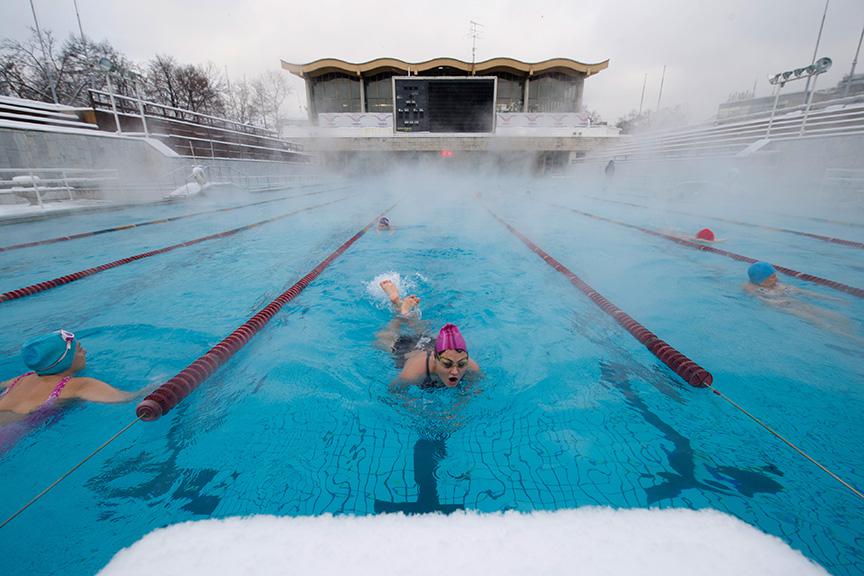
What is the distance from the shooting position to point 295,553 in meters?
1.34

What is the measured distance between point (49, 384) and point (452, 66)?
28.1 metres

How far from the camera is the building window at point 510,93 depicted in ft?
87.3

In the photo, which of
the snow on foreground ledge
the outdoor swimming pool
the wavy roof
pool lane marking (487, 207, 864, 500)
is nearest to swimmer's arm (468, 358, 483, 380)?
the outdoor swimming pool

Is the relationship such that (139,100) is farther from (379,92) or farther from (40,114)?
(379,92)

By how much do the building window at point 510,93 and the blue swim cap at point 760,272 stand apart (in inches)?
1020

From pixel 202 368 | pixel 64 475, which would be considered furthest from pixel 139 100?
pixel 64 475

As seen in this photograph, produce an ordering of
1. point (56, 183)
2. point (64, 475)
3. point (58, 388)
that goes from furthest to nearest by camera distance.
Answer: point (56, 183), point (58, 388), point (64, 475)

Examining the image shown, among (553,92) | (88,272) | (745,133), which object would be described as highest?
(553,92)

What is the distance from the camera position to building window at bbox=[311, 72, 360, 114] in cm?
2673

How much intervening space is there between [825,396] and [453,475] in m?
2.78

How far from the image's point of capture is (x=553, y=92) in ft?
88.4

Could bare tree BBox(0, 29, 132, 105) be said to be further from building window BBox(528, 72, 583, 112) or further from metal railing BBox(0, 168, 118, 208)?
building window BBox(528, 72, 583, 112)

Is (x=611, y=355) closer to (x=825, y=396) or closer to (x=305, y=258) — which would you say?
(x=825, y=396)

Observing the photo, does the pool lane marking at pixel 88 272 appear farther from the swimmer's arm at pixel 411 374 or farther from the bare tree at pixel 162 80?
the bare tree at pixel 162 80
